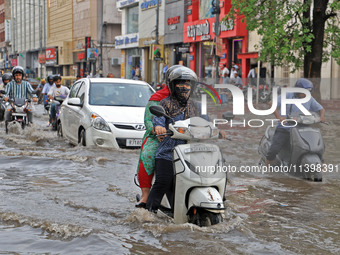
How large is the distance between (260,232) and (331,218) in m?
1.13

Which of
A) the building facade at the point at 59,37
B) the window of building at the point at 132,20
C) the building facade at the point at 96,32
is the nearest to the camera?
the window of building at the point at 132,20

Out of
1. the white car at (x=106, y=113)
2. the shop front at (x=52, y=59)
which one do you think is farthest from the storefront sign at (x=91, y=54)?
the white car at (x=106, y=113)

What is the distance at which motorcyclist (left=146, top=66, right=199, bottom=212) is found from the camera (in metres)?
5.71

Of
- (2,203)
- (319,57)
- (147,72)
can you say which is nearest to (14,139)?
(2,203)

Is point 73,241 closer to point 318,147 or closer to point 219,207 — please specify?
point 219,207

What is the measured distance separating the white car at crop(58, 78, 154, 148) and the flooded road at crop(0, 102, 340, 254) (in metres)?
0.33

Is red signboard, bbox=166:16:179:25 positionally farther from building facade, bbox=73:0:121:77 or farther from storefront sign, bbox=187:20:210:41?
building facade, bbox=73:0:121:77

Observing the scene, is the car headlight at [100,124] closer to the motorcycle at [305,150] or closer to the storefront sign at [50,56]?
the motorcycle at [305,150]

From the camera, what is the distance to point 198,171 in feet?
17.6

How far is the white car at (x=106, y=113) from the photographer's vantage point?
11.5m

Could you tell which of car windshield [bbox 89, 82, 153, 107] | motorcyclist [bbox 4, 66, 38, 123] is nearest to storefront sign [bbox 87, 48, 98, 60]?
motorcyclist [bbox 4, 66, 38, 123]

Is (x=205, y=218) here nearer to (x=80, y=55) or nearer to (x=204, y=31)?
(x=204, y=31)

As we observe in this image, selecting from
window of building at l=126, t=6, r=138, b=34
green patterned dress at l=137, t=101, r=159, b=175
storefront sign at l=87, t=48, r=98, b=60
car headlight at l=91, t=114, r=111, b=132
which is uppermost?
window of building at l=126, t=6, r=138, b=34

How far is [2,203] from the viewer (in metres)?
7.28
